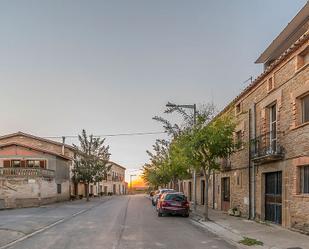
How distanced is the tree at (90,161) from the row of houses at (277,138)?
3476cm

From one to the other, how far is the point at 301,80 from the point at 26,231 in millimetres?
12837

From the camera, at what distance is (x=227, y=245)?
603 inches

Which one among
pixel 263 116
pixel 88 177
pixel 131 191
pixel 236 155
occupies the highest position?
pixel 263 116

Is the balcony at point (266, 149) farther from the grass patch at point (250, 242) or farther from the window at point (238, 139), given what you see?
the grass patch at point (250, 242)

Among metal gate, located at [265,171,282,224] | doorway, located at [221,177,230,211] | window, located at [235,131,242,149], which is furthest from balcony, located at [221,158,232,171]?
metal gate, located at [265,171,282,224]

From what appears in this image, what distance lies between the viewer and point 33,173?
4553cm

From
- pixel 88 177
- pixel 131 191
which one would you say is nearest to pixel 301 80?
pixel 88 177

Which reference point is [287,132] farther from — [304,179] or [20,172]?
[20,172]

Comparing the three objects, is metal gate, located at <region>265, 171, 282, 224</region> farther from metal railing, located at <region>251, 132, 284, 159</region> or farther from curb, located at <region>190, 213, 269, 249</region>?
curb, located at <region>190, 213, 269, 249</region>

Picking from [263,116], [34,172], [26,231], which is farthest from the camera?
[34,172]

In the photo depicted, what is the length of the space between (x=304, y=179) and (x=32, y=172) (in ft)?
106

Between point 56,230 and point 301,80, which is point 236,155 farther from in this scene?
point 56,230

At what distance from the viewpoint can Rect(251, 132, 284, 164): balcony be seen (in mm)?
20953

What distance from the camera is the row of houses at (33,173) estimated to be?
43.0 m
